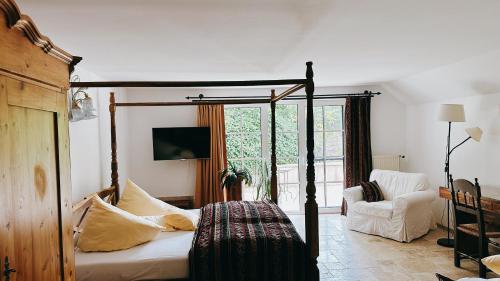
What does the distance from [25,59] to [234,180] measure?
171 inches

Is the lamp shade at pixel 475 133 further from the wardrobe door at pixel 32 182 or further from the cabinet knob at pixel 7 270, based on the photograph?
the cabinet knob at pixel 7 270

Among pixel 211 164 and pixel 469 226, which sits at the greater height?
pixel 211 164

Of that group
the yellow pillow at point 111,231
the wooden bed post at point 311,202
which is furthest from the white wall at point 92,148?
the wooden bed post at point 311,202

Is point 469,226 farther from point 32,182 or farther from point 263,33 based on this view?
point 32,182

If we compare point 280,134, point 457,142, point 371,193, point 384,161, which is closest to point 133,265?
point 371,193

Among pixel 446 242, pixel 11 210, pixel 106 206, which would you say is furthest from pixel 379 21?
pixel 446 242

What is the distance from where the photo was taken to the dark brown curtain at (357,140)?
240 inches

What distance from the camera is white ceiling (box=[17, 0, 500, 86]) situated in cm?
217

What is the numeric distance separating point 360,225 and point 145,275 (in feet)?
11.6

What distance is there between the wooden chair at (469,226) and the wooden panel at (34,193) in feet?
11.8

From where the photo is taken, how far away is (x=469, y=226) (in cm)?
390

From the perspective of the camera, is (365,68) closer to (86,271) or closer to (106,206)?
(106,206)

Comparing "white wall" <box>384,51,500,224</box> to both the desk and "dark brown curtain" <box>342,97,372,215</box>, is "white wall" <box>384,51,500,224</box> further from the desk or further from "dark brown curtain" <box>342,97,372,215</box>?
"dark brown curtain" <box>342,97,372,215</box>

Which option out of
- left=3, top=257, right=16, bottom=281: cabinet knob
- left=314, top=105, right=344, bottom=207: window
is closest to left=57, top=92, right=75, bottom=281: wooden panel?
left=3, top=257, right=16, bottom=281: cabinet knob
